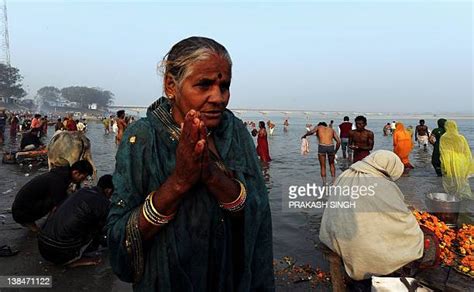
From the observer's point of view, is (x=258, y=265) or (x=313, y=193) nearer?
(x=258, y=265)

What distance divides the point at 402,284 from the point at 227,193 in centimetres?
246

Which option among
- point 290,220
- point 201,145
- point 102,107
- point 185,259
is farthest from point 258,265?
point 102,107

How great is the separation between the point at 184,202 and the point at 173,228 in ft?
0.33

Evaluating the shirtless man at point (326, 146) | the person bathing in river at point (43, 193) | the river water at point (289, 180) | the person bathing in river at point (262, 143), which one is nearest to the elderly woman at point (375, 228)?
the river water at point (289, 180)

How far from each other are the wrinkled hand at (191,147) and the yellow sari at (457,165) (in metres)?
8.27

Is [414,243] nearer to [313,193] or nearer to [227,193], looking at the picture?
[227,193]

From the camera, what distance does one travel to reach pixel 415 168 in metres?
13.8

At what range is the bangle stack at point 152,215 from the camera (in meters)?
1.17

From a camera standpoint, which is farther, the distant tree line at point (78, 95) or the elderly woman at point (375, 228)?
the distant tree line at point (78, 95)

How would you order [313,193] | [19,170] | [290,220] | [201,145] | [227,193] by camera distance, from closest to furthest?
[201,145], [227,193], [290,220], [313,193], [19,170]

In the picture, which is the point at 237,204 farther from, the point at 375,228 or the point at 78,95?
the point at 78,95

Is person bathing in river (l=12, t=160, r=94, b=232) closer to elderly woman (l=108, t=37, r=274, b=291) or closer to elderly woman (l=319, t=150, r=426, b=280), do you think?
elderly woman (l=319, t=150, r=426, b=280)

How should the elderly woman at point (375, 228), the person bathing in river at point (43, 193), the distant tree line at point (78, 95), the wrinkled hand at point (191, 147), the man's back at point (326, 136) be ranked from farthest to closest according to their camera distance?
the distant tree line at point (78, 95) < the man's back at point (326, 136) < the person bathing in river at point (43, 193) < the elderly woman at point (375, 228) < the wrinkled hand at point (191, 147)

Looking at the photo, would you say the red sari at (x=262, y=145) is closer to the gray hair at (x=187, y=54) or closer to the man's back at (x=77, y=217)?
the man's back at (x=77, y=217)
